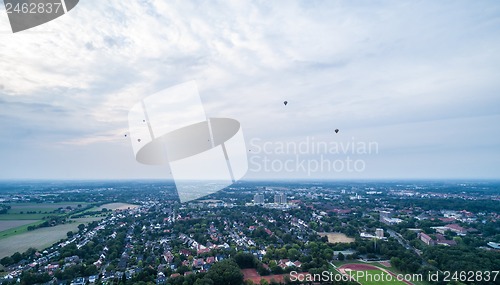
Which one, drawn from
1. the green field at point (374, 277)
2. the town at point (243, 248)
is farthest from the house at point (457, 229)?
the green field at point (374, 277)

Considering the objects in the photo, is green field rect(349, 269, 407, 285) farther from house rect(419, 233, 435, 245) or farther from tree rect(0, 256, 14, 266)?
tree rect(0, 256, 14, 266)

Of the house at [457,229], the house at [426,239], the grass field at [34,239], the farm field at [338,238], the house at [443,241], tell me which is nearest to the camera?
the grass field at [34,239]

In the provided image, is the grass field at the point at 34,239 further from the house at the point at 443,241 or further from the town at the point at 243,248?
the house at the point at 443,241

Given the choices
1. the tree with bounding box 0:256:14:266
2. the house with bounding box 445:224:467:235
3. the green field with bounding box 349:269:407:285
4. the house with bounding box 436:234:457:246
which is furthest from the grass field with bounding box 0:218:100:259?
the house with bounding box 445:224:467:235

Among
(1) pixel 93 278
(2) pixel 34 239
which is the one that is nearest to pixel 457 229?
(1) pixel 93 278

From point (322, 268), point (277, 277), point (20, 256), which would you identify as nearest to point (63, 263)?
point (20, 256)

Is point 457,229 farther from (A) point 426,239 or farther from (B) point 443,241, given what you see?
(A) point 426,239

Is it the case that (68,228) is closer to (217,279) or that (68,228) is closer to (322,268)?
(217,279)

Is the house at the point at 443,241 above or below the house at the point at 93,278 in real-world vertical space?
above
